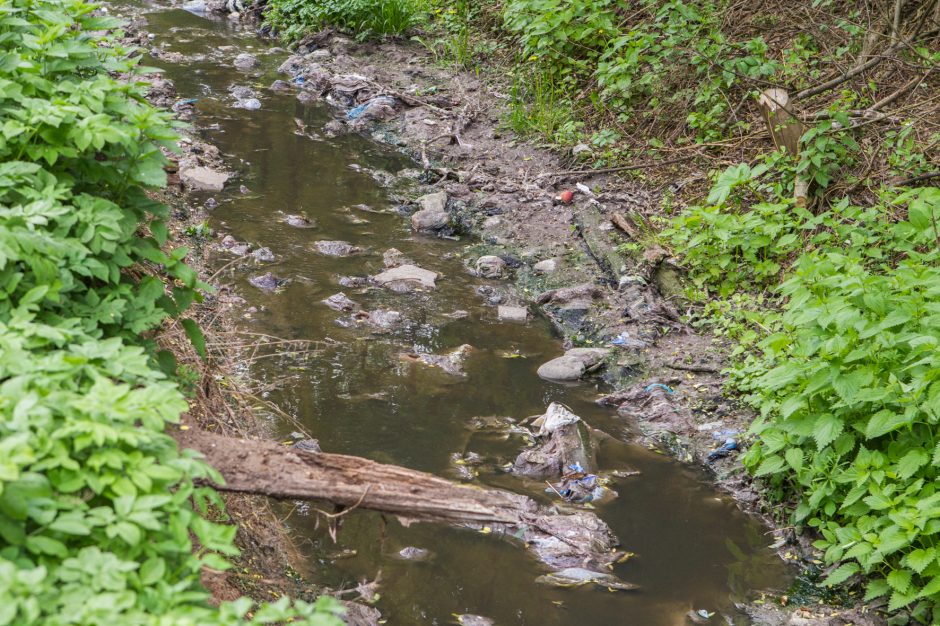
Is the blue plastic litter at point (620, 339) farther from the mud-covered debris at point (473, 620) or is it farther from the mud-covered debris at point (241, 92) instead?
the mud-covered debris at point (241, 92)

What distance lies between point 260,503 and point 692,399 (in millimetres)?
2406

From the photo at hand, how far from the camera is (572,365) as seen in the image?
4.83 m

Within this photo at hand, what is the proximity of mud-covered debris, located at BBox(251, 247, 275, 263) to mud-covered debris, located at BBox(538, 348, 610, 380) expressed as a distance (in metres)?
2.06

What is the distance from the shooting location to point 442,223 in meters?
6.38

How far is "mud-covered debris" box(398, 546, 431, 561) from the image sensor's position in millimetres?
3469

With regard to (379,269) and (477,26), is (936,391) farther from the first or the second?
(477,26)

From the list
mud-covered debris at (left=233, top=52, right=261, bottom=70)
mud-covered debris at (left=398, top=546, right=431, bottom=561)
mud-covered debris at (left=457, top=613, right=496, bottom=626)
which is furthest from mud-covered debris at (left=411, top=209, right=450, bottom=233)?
mud-covered debris at (left=233, top=52, right=261, bottom=70)

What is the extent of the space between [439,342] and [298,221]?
6.10 ft

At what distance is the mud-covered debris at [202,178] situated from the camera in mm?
6688

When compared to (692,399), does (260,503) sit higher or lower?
higher

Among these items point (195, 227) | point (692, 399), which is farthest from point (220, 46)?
point (692, 399)

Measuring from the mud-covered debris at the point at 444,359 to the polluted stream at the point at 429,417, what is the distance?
39 mm

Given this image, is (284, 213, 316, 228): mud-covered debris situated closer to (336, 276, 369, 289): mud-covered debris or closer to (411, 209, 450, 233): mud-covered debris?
(411, 209, 450, 233): mud-covered debris

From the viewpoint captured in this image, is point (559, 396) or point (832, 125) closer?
point (559, 396)
